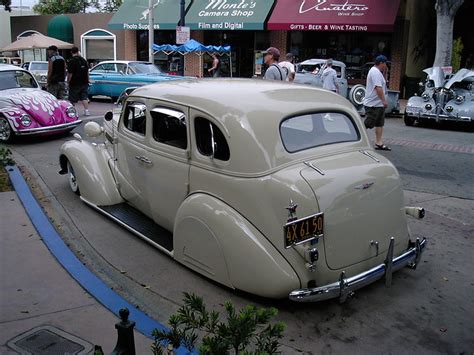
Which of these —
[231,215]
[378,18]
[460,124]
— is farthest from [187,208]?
[378,18]

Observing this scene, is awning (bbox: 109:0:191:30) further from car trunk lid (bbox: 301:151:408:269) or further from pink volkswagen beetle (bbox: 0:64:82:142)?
car trunk lid (bbox: 301:151:408:269)

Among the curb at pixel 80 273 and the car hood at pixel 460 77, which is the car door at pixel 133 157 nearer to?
the curb at pixel 80 273

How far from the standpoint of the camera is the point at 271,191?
151 inches

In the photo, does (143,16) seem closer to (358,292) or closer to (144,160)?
(144,160)

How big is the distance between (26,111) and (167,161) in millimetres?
6702

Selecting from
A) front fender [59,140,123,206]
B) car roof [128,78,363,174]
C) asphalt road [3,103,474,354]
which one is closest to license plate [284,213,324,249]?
car roof [128,78,363,174]

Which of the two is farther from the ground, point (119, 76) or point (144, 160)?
point (119, 76)

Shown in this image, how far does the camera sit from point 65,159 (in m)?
6.95

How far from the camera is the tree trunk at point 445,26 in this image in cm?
1675

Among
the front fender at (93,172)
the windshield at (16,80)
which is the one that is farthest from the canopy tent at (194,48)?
the front fender at (93,172)

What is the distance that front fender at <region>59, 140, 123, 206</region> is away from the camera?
6023mm

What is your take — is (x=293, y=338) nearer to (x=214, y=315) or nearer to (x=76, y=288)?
(x=214, y=315)

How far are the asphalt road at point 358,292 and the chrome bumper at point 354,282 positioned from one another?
0.26 meters

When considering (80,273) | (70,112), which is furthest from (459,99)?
(80,273)
